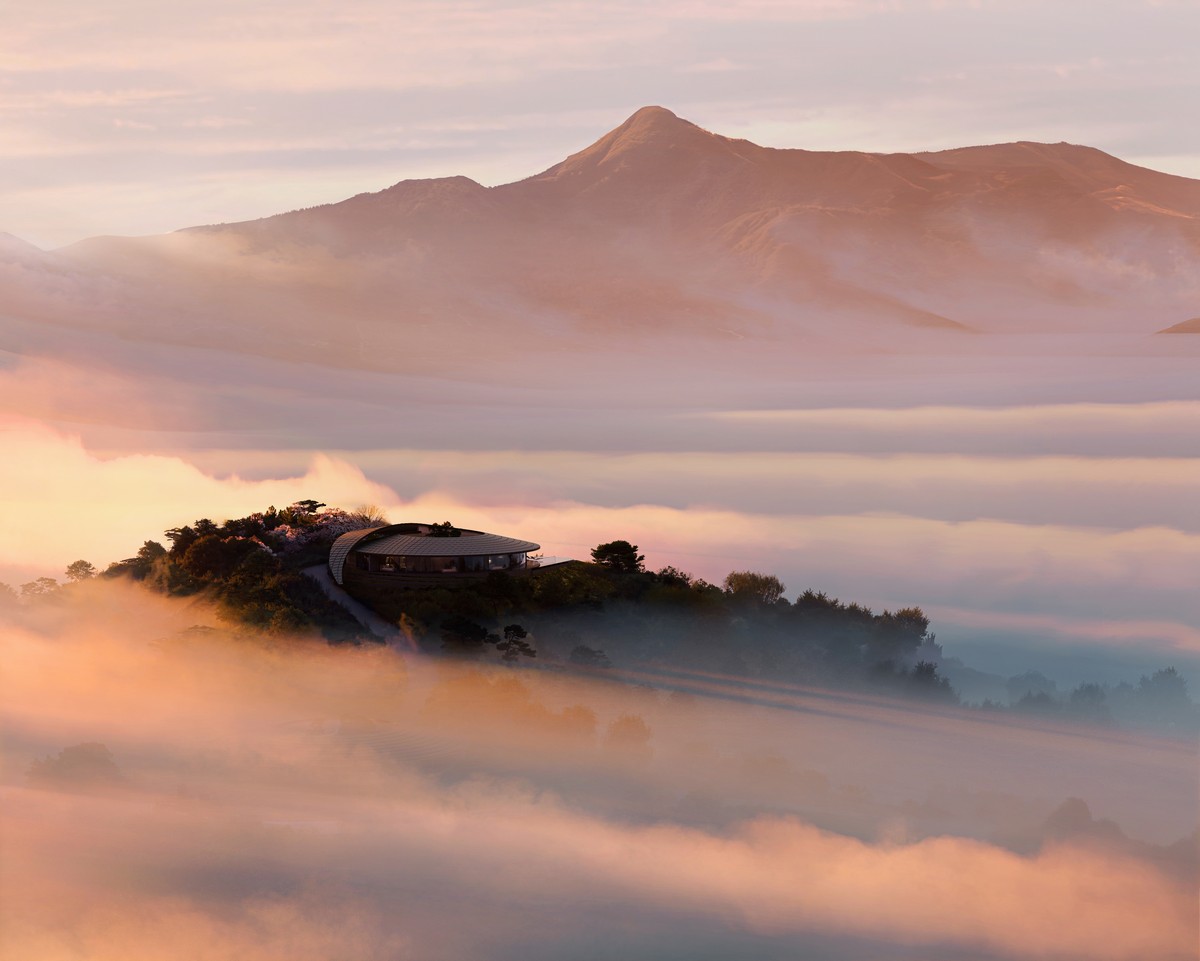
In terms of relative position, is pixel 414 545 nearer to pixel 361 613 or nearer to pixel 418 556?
pixel 418 556

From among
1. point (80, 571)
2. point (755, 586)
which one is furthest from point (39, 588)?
point (755, 586)

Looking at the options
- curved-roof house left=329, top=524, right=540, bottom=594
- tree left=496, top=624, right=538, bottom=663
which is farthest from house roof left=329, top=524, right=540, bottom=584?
tree left=496, top=624, right=538, bottom=663

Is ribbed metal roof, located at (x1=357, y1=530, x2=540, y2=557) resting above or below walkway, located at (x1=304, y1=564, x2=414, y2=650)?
above

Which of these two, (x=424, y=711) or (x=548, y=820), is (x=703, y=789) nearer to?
(x=548, y=820)

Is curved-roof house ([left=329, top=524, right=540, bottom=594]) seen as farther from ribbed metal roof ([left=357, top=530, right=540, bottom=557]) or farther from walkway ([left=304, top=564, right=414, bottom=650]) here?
walkway ([left=304, top=564, right=414, bottom=650])

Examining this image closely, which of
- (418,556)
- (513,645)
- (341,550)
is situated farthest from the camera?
(341,550)

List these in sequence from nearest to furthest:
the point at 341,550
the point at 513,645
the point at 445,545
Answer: the point at 513,645
the point at 445,545
the point at 341,550
